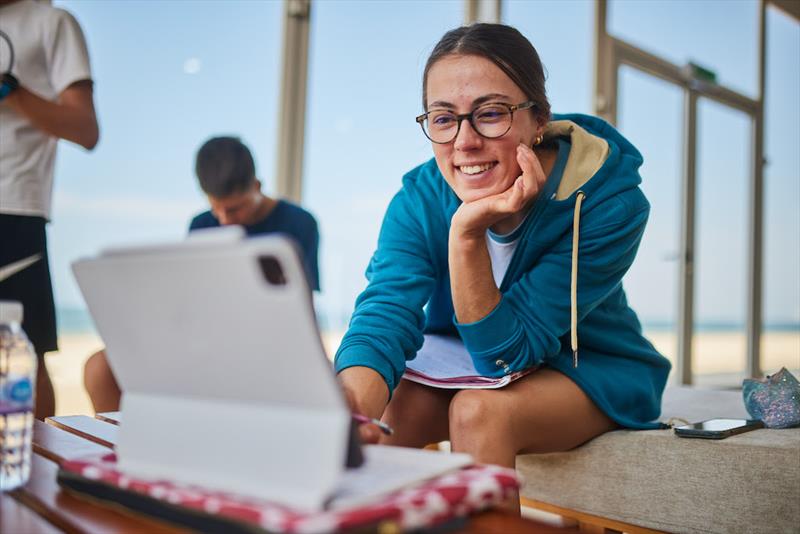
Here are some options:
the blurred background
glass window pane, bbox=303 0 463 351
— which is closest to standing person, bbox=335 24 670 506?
glass window pane, bbox=303 0 463 351

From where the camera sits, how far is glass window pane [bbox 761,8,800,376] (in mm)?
5984

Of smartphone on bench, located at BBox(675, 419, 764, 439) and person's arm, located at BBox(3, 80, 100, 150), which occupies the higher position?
person's arm, located at BBox(3, 80, 100, 150)

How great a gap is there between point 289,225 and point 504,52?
47.3 inches

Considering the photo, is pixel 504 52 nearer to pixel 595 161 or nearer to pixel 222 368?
pixel 595 161

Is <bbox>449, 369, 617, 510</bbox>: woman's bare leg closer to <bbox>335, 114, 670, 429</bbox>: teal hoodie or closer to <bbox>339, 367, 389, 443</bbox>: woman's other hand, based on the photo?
<bbox>335, 114, 670, 429</bbox>: teal hoodie

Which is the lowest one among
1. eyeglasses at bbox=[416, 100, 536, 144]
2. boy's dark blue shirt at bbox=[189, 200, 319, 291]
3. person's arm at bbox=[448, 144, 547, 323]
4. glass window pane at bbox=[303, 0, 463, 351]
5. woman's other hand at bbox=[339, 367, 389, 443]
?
woman's other hand at bbox=[339, 367, 389, 443]

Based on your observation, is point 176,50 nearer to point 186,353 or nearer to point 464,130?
point 464,130

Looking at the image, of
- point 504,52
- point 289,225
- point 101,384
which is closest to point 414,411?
point 504,52

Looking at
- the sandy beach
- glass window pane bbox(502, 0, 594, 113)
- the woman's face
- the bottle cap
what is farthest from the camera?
the sandy beach

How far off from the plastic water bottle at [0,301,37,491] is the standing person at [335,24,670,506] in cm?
46

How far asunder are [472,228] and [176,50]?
3942mm

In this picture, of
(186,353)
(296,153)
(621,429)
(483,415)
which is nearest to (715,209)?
(296,153)

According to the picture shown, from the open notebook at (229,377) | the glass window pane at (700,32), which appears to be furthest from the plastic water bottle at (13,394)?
the glass window pane at (700,32)

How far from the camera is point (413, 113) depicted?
422 cm
